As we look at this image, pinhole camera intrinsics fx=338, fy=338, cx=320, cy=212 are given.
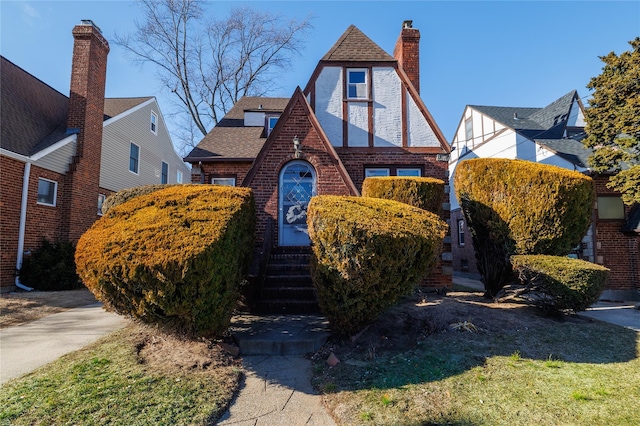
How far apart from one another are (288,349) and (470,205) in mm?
5339

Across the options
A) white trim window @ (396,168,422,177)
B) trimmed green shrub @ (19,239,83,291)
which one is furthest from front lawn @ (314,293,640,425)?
trimmed green shrub @ (19,239,83,291)

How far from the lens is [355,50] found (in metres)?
11.1

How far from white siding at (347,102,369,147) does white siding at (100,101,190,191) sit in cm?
1136

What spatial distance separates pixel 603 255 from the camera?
12.1 metres

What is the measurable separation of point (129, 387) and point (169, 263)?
4.57 ft

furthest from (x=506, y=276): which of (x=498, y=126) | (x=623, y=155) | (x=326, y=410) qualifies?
(x=498, y=126)

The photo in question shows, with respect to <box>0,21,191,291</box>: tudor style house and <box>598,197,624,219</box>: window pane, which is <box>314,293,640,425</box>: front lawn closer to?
<box>598,197,624,219</box>: window pane

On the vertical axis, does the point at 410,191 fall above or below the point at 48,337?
above

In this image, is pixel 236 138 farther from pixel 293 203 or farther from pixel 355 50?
pixel 355 50

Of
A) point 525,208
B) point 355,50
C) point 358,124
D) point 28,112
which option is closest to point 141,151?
point 28,112

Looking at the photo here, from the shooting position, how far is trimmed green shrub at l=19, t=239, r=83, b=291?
1064 cm

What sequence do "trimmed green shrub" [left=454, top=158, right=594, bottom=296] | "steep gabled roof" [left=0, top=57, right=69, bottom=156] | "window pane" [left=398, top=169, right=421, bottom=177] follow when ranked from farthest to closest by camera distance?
"steep gabled roof" [left=0, top=57, right=69, bottom=156] → "window pane" [left=398, top=169, right=421, bottom=177] → "trimmed green shrub" [left=454, top=158, right=594, bottom=296]

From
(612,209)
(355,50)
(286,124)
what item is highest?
(355,50)

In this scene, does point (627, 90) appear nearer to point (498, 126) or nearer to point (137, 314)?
point (498, 126)
